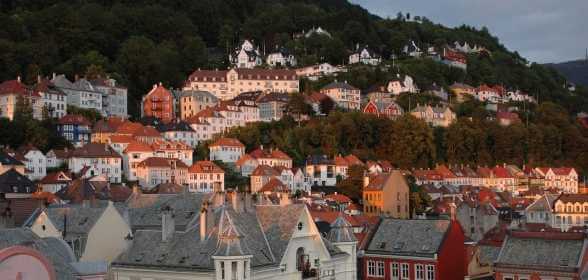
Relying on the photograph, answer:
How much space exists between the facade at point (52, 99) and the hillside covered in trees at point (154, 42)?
43.2 feet

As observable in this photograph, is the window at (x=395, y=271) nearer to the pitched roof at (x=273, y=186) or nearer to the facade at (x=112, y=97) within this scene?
the pitched roof at (x=273, y=186)

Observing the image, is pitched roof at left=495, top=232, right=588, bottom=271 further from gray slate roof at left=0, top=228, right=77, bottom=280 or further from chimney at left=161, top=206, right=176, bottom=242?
gray slate roof at left=0, top=228, right=77, bottom=280

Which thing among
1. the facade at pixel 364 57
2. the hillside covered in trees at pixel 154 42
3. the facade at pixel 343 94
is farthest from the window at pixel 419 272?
the facade at pixel 364 57

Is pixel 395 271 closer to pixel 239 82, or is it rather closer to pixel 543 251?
pixel 543 251

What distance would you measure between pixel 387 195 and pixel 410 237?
1904 inches

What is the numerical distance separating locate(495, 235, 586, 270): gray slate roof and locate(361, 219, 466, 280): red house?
15.8 ft

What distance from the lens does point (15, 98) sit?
111 metres

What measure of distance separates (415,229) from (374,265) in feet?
10.6

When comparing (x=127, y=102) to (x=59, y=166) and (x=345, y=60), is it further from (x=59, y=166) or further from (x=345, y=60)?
(x=345, y=60)

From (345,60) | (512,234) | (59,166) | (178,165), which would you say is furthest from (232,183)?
(345,60)

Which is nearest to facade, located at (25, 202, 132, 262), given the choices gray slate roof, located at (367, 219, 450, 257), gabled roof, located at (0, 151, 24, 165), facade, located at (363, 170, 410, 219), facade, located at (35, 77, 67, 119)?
gray slate roof, located at (367, 219, 450, 257)

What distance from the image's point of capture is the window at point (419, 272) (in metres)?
47.8

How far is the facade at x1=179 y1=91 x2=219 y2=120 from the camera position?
453 feet

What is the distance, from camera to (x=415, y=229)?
1950 inches
